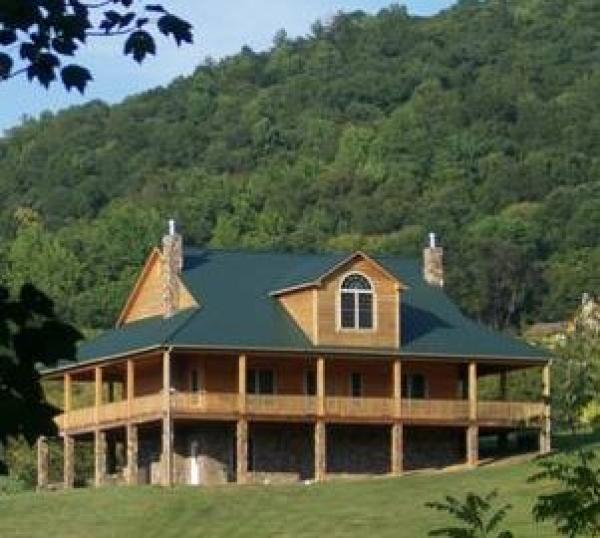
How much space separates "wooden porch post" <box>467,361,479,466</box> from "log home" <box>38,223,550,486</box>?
0.03 meters

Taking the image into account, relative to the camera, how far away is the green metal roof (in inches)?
2192

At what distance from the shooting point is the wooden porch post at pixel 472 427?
185 feet

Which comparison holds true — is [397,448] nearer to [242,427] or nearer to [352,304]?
[352,304]

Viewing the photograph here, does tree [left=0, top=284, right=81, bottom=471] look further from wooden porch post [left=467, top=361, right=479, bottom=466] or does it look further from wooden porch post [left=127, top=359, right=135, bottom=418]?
wooden porch post [left=127, top=359, right=135, bottom=418]

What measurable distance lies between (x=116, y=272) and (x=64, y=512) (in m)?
76.6

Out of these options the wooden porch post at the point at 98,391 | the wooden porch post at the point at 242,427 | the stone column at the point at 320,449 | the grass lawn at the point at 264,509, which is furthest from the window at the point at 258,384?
the grass lawn at the point at 264,509

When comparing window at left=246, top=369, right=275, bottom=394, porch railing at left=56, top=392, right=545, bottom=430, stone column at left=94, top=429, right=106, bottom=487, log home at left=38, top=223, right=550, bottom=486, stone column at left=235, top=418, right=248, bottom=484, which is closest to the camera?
stone column at left=235, top=418, right=248, bottom=484

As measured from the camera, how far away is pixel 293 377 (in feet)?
189

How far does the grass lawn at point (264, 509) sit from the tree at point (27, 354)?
29.9 meters

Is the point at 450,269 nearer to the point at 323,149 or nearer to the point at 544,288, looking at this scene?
the point at 544,288

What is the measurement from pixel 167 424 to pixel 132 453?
2.21m

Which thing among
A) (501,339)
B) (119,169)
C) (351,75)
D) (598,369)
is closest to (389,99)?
(351,75)

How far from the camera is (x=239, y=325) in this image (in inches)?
2218

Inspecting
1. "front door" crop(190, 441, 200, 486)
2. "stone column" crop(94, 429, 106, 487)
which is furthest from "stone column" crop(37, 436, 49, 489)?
"front door" crop(190, 441, 200, 486)
